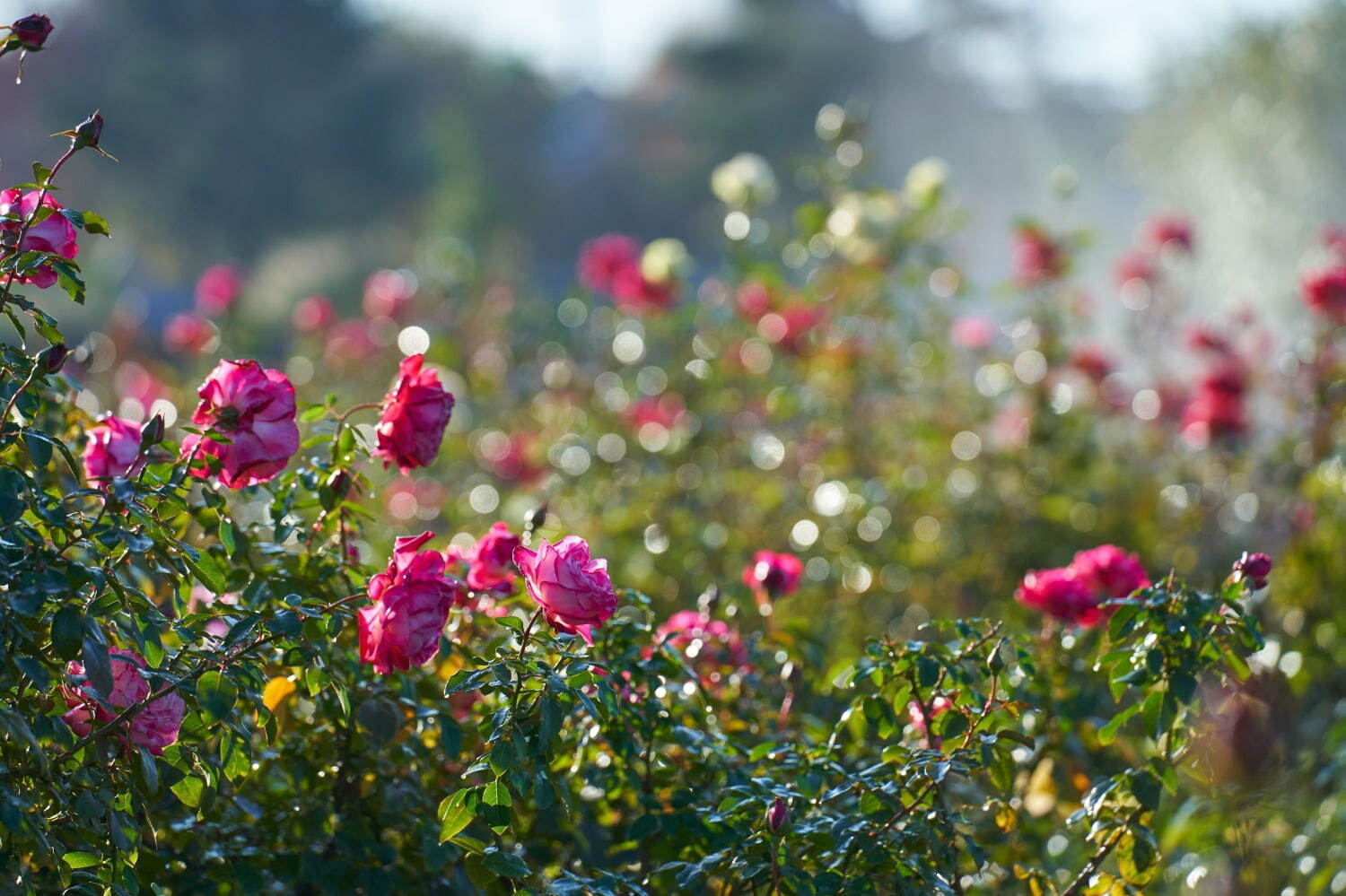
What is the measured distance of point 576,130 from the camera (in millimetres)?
19016

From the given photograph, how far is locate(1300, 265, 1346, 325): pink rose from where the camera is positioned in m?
2.59

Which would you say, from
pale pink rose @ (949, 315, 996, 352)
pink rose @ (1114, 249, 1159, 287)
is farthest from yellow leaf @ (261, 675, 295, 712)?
pink rose @ (1114, 249, 1159, 287)

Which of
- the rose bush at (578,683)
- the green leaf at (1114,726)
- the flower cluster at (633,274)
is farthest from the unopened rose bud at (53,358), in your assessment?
the flower cluster at (633,274)

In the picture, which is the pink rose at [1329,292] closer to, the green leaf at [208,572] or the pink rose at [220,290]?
the green leaf at [208,572]

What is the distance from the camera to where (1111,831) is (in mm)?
1167

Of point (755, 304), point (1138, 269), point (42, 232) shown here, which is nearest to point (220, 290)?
point (755, 304)

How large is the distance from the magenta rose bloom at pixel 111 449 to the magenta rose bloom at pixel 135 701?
24cm

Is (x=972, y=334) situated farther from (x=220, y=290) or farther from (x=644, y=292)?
(x=220, y=290)

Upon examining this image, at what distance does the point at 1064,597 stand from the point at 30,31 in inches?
39.9

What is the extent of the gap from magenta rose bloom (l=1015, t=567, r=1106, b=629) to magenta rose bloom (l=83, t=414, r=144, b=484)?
852mm

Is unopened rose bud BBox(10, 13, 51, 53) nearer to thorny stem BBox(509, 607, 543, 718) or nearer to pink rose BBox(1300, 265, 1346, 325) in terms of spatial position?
thorny stem BBox(509, 607, 543, 718)

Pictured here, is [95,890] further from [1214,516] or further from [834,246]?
[1214,516]

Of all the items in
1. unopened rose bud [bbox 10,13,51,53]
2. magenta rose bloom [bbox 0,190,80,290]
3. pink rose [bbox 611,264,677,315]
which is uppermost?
unopened rose bud [bbox 10,13,51,53]

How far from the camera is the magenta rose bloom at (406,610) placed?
37.8 inches
